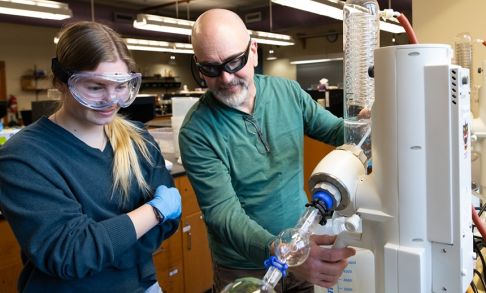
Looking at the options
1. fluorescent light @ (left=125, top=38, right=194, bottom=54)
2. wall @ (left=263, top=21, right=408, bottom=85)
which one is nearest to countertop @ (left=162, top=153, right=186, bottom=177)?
fluorescent light @ (left=125, top=38, right=194, bottom=54)

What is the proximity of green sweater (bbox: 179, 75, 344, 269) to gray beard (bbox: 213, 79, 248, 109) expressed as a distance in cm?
3

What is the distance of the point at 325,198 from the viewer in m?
0.78

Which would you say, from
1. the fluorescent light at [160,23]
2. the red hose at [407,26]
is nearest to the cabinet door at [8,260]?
the red hose at [407,26]

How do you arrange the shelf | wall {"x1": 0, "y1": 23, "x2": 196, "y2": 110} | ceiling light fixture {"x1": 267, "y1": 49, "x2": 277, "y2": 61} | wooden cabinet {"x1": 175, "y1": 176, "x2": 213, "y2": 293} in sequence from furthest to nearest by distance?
ceiling light fixture {"x1": 267, "y1": 49, "x2": 277, "y2": 61}
the shelf
wall {"x1": 0, "y1": 23, "x2": 196, "y2": 110}
wooden cabinet {"x1": 175, "y1": 176, "x2": 213, "y2": 293}

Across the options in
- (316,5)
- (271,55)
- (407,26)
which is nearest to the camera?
(407,26)

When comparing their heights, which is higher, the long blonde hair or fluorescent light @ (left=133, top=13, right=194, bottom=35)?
fluorescent light @ (left=133, top=13, right=194, bottom=35)

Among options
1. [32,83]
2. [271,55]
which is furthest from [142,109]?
[271,55]

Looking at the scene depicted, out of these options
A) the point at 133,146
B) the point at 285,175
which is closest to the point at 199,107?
the point at 133,146

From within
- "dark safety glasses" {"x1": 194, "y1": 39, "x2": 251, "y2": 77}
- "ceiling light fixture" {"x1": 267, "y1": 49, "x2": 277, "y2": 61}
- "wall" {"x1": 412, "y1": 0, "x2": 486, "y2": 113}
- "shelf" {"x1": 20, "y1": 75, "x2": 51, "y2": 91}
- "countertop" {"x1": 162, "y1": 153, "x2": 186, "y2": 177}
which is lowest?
"countertop" {"x1": 162, "y1": 153, "x2": 186, "y2": 177}

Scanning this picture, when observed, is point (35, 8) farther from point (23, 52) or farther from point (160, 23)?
point (23, 52)

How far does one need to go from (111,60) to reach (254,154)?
0.53 meters

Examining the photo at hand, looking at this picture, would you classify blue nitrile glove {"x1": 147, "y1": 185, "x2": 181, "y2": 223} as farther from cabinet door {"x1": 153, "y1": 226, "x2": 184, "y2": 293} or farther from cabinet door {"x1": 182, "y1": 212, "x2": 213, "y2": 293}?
cabinet door {"x1": 182, "y1": 212, "x2": 213, "y2": 293}

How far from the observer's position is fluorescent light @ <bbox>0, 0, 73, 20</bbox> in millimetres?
4352

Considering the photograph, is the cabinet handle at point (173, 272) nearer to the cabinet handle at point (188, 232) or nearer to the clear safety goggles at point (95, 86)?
the cabinet handle at point (188, 232)
